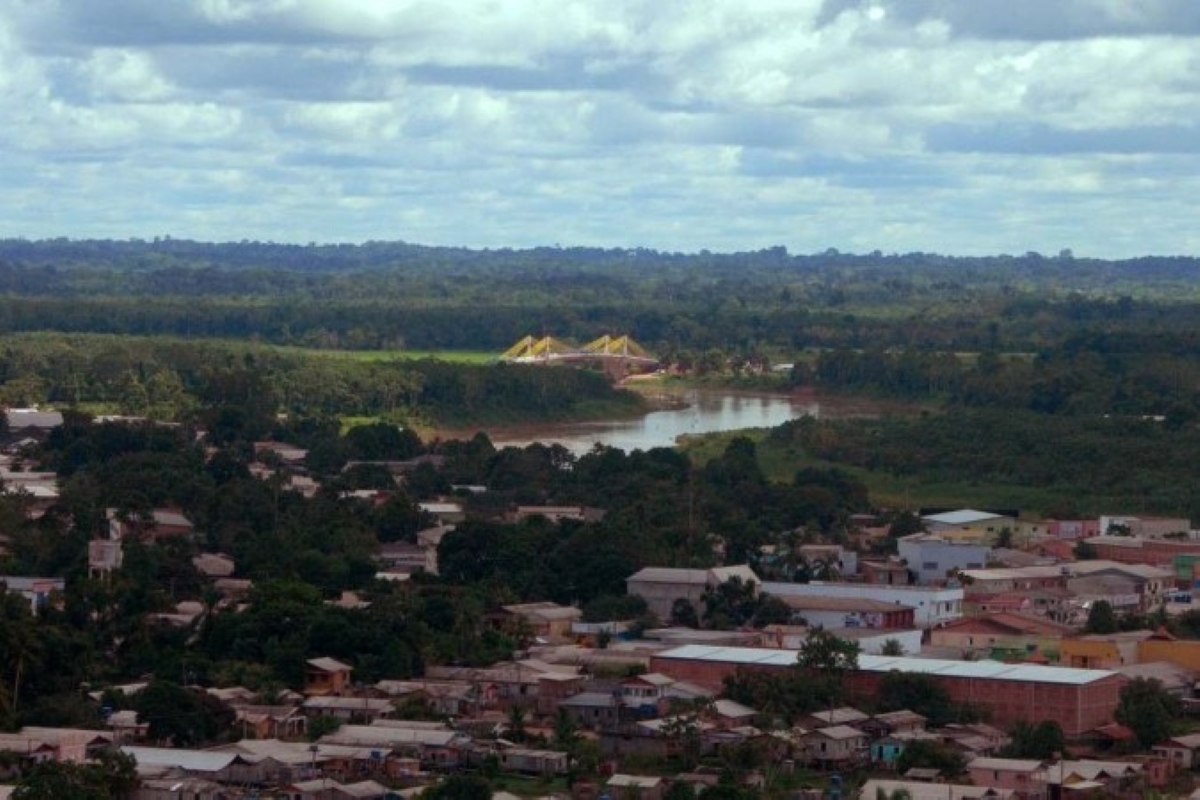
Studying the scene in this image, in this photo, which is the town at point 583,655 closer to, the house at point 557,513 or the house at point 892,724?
the house at point 892,724

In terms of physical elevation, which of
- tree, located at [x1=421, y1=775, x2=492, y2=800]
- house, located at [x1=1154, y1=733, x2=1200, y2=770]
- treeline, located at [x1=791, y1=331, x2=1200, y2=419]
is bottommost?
house, located at [x1=1154, y1=733, x2=1200, y2=770]

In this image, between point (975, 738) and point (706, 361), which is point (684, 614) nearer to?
point (975, 738)

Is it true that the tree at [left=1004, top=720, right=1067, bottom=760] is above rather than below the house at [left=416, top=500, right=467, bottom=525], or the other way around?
below

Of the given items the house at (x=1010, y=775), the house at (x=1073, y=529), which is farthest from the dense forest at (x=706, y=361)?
the house at (x=1010, y=775)

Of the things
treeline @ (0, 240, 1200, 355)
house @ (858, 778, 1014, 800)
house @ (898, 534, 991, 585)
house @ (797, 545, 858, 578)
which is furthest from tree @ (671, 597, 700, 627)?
treeline @ (0, 240, 1200, 355)

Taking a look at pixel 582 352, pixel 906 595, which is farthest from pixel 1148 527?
pixel 582 352

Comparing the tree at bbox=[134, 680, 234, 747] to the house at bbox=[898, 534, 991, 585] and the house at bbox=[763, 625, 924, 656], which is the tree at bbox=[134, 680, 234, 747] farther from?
the house at bbox=[898, 534, 991, 585]
